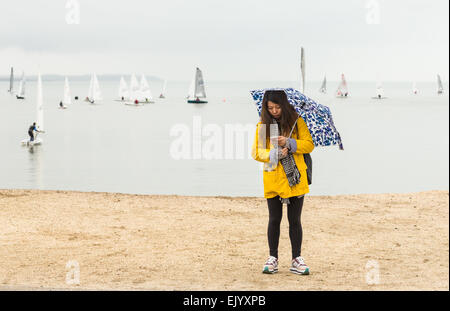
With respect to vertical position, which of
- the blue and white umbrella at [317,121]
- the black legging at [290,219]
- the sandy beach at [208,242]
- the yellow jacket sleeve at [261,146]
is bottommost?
the sandy beach at [208,242]

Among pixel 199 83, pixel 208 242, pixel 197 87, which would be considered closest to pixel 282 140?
pixel 208 242

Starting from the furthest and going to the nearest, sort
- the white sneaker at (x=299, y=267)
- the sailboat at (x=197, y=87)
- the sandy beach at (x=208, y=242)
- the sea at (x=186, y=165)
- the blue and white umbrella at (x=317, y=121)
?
the sailboat at (x=197, y=87)
the sea at (x=186, y=165)
the sandy beach at (x=208, y=242)
the white sneaker at (x=299, y=267)
the blue and white umbrella at (x=317, y=121)

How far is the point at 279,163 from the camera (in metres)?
6.25

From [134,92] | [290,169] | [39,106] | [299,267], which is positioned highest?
[134,92]

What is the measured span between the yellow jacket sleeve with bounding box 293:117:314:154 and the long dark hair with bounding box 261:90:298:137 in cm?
11

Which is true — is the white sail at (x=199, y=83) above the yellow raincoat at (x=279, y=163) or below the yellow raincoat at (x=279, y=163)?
above

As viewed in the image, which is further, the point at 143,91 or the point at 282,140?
the point at 143,91

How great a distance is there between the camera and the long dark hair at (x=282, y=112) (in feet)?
20.2

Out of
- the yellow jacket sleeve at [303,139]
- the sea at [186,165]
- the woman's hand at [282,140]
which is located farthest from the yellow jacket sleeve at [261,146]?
Answer: the sea at [186,165]

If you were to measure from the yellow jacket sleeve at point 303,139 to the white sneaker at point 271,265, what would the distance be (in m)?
1.45

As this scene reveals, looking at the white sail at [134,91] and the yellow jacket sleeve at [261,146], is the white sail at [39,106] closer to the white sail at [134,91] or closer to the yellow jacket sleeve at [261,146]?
the yellow jacket sleeve at [261,146]

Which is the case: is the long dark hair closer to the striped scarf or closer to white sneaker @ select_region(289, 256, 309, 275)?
the striped scarf

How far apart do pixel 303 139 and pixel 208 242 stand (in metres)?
3.71

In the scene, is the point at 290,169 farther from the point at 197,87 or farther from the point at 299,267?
the point at 197,87
